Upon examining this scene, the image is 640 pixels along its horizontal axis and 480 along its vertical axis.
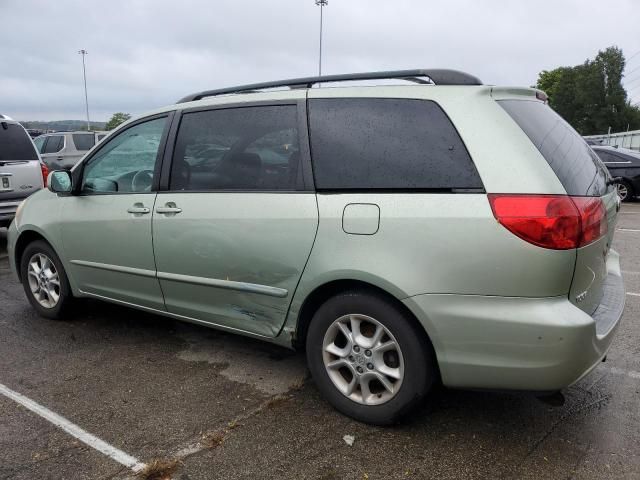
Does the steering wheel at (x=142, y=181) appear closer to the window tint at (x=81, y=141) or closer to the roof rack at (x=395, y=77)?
the roof rack at (x=395, y=77)

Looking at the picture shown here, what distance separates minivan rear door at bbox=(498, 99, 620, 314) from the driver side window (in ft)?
7.43

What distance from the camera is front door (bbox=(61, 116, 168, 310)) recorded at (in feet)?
12.0

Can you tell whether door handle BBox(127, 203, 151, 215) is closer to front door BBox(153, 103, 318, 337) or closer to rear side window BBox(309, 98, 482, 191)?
front door BBox(153, 103, 318, 337)

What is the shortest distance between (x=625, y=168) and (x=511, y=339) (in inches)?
520

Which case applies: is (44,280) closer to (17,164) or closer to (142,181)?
(142,181)

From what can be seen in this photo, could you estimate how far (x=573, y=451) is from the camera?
2637mm

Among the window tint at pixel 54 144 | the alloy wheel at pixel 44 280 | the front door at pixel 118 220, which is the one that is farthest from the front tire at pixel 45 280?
the window tint at pixel 54 144

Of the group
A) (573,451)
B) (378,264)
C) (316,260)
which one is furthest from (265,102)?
(573,451)

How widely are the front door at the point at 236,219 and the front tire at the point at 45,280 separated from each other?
49.0 inches

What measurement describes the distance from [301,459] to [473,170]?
1.54 m

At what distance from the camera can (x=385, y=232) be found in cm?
263

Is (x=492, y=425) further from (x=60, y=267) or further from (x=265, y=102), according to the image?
(x=60, y=267)

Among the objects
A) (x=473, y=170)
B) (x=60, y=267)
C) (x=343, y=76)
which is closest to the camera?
(x=473, y=170)

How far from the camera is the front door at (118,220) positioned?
3668 mm
